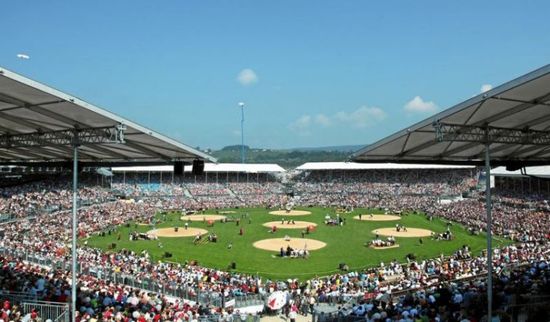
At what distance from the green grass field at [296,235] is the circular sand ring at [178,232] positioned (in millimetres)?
1464

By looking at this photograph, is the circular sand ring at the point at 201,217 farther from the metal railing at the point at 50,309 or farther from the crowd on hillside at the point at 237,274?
the metal railing at the point at 50,309

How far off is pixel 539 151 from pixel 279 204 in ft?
167

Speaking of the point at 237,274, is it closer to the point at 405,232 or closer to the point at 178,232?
the point at 178,232

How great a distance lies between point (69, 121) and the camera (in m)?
14.2

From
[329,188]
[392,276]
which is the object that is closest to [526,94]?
[392,276]

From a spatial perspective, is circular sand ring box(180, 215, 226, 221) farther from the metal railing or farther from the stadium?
the metal railing

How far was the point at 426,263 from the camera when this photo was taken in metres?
28.4

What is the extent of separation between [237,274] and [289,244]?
10.6 meters

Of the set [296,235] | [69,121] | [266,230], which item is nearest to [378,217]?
[266,230]

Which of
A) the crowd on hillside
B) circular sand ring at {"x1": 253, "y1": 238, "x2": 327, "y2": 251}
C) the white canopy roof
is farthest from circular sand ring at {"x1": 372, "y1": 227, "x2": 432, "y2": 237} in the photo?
the white canopy roof

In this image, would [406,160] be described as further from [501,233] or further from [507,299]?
[501,233]

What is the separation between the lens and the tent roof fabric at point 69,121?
39.0 feet

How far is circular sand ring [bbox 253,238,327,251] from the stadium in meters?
0.23

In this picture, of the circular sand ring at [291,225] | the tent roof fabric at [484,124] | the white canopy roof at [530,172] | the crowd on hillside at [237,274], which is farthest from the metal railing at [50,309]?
the white canopy roof at [530,172]
